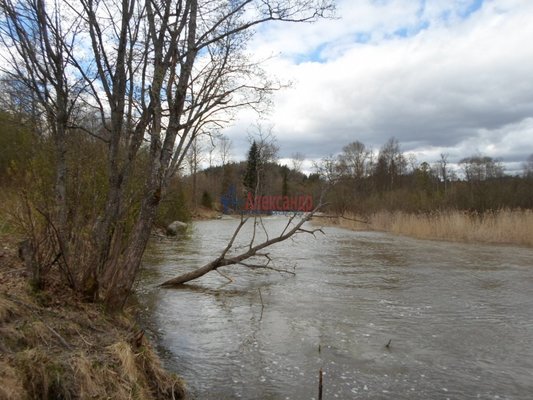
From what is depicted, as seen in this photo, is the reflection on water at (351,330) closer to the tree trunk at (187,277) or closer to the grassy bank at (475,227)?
the tree trunk at (187,277)

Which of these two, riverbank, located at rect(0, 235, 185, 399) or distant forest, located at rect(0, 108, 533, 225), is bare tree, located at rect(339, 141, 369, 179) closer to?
distant forest, located at rect(0, 108, 533, 225)

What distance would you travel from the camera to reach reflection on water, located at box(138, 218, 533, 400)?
4.85 m

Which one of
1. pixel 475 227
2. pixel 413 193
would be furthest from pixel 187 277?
pixel 413 193

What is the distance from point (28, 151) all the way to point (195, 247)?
6.96 metres

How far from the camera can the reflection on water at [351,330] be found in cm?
485

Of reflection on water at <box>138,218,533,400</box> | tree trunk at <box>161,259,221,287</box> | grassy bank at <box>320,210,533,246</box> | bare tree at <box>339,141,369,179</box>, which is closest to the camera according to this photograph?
reflection on water at <box>138,218,533,400</box>

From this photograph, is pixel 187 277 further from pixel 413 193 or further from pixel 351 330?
pixel 413 193

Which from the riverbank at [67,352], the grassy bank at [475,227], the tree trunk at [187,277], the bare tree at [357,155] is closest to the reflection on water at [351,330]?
the tree trunk at [187,277]

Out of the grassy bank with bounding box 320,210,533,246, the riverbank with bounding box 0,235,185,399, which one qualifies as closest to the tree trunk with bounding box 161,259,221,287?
the riverbank with bounding box 0,235,185,399

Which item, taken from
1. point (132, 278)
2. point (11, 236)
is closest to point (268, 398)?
point (132, 278)

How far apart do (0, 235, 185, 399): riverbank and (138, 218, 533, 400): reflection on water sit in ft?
2.21

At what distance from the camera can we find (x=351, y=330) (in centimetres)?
669

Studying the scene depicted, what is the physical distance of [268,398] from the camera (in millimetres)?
4469

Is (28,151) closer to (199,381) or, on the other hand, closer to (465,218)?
(199,381)
